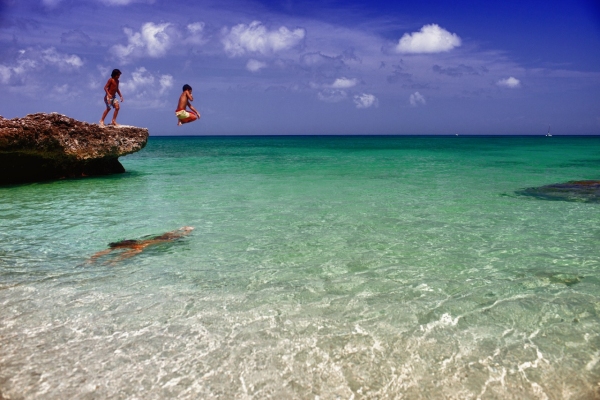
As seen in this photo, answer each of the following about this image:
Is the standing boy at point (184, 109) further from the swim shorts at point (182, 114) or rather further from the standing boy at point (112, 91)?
the standing boy at point (112, 91)

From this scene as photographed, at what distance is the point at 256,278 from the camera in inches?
185

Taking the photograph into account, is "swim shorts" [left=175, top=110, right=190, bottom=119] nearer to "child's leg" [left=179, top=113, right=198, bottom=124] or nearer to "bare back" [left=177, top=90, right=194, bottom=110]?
"child's leg" [left=179, top=113, right=198, bottom=124]

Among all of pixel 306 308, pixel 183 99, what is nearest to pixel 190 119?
pixel 183 99

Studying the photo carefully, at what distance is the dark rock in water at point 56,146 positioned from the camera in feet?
41.3

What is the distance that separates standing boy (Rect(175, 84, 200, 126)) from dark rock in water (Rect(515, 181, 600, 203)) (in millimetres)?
8733

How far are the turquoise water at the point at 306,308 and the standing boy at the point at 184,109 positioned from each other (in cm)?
418

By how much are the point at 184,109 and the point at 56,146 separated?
5055mm

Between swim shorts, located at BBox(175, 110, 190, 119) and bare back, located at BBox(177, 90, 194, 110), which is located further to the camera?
bare back, located at BBox(177, 90, 194, 110)

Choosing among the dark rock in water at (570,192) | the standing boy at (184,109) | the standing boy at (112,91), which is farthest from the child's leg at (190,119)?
the dark rock in water at (570,192)

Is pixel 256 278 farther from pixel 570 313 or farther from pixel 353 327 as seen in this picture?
pixel 570 313

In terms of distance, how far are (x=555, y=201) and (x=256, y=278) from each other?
307 inches

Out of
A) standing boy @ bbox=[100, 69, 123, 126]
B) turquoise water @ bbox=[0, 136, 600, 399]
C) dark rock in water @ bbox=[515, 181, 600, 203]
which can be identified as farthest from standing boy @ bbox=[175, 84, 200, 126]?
dark rock in water @ bbox=[515, 181, 600, 203]

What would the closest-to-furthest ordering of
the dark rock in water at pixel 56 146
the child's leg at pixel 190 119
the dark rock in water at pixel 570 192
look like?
the dark rock in water at pixel 570 192
the child's leg at pixel 190 119
the dark rock in water at pixel 56 146

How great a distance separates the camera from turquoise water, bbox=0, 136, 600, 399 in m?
2.85
